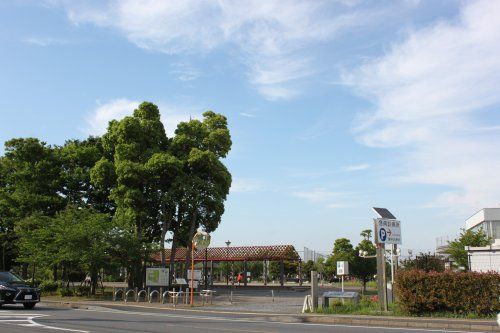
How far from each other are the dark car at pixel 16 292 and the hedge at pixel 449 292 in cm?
1506

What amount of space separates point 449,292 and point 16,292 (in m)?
17.0

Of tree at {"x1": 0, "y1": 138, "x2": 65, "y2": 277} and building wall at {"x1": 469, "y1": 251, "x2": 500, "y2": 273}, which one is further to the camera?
tree at {"x1": 0, "y1": 138, "x2": 65, "y2": 277}

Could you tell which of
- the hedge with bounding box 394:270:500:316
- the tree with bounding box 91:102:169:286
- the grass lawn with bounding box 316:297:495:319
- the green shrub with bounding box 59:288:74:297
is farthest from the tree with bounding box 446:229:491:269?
the green shrub with bounding box 59:288:74:297

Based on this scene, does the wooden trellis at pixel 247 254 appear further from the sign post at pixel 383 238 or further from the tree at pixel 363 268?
the sign post at pixel 383 238

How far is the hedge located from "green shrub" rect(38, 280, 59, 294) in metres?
26.8

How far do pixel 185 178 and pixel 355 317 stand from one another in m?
20.0

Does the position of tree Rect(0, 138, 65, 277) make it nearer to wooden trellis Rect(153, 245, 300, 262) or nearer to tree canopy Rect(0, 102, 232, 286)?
tree canopy Rect(0, 102, 232, 286)

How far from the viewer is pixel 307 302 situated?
21766 millimetres

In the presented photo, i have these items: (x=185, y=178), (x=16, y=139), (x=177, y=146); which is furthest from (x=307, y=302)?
(x=16, y=139)

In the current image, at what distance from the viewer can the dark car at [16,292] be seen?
2119 centimetres

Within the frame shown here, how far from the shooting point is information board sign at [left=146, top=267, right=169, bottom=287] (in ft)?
104

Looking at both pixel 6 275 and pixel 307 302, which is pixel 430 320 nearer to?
pixel 307 302

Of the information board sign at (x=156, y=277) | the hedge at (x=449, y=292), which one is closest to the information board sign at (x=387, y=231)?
the hedge at (x=449, y=292)

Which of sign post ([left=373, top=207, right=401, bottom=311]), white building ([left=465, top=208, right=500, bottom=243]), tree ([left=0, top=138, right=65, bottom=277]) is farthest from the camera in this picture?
white building ([left=465, top=208, right=500, bottom=243])
